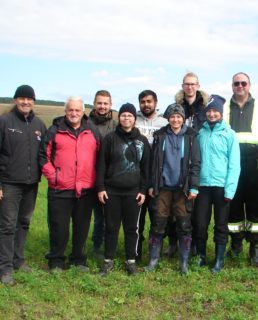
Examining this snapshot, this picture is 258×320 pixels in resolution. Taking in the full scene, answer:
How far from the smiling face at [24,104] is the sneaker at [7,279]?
→ 2197 mm

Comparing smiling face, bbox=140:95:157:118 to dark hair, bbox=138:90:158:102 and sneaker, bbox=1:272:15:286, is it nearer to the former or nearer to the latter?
dark hair, bbox=138:90:158:102

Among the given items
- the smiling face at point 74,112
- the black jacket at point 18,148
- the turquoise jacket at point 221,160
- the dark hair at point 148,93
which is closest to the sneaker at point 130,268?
the turquoise jacket at point 221,160

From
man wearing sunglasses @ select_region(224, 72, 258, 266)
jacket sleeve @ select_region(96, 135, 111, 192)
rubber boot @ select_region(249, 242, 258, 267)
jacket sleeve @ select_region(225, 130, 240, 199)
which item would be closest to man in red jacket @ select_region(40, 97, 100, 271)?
jacket sleeve @ select_region(96, 135, 111, 192)

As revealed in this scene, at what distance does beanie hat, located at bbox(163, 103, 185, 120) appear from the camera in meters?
6.41

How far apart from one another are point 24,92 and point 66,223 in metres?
1.96

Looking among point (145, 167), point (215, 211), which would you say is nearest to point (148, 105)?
point (145, 167)

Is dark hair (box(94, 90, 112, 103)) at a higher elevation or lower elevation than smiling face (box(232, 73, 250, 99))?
lower

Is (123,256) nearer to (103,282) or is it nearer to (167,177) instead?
(103,282)

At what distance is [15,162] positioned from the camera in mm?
6102

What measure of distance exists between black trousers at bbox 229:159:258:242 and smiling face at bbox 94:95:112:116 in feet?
7.41

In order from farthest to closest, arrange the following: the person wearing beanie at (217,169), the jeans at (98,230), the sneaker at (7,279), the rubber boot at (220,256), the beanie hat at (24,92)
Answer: the jeans at (98,230) < the rubber boot at (220,256) < the person wearing beanie at (217,169) < the beanie hat at (24,92) < the sneaker at (7,279)

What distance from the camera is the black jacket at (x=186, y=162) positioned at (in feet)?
21.1

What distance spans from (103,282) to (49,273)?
901 mm

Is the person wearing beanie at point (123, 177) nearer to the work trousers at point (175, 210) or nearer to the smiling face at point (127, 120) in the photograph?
the smiling face at point (127, 120)
